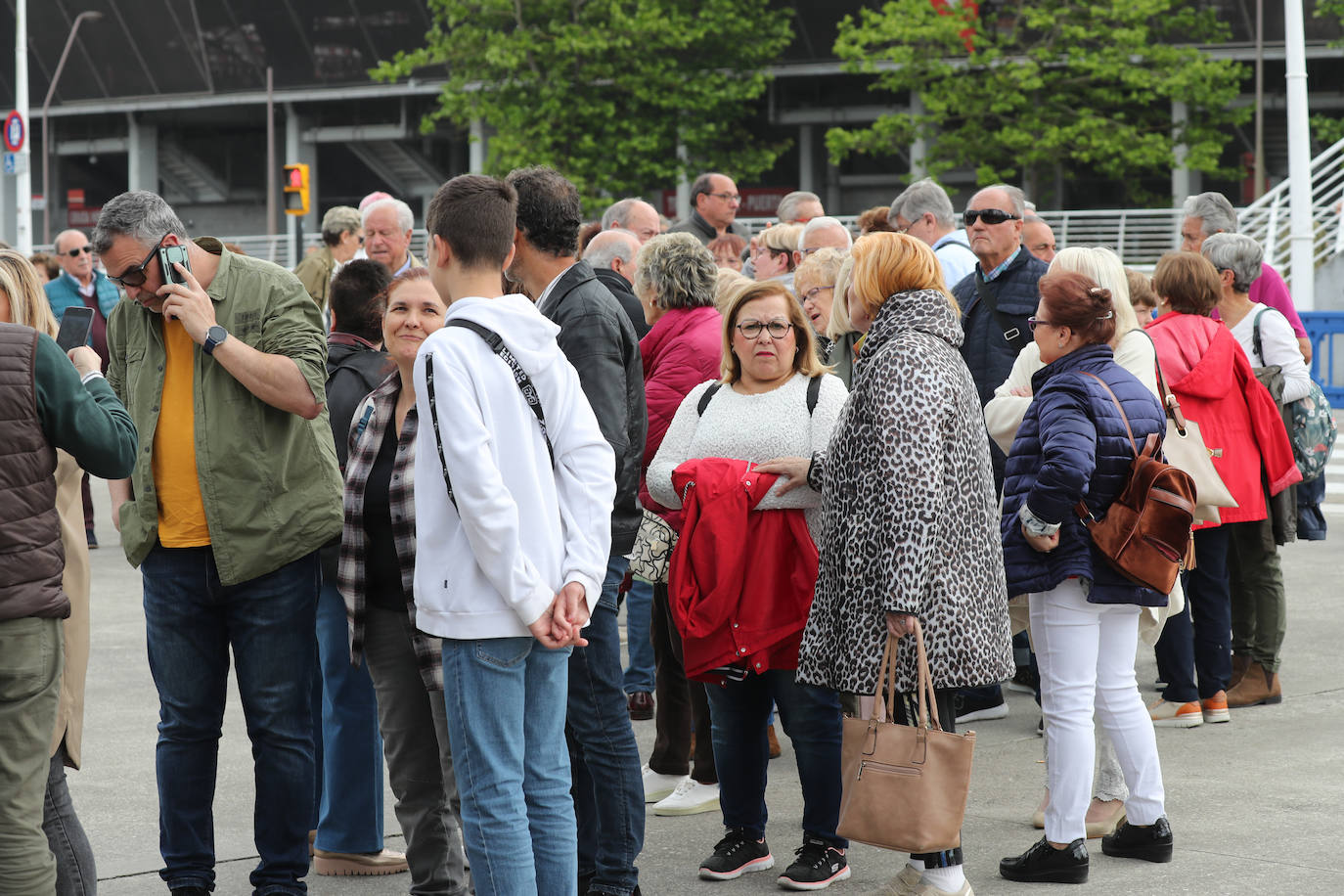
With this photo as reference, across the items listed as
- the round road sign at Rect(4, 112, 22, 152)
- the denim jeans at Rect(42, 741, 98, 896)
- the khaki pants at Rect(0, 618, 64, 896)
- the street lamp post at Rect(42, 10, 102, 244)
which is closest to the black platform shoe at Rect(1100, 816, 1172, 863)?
the denim jeans at Rect(42, 741, 98, 896)

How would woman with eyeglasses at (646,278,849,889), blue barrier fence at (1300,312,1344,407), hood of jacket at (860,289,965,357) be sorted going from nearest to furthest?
hood of jacket at (860,289,965,357)
woman with eyeglasses at (646,278,849,889)
blue barrier fence at (1300,312,1344,407)

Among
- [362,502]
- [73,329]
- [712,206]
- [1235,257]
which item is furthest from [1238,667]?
[73,329]

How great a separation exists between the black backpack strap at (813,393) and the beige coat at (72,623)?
7.21 feet

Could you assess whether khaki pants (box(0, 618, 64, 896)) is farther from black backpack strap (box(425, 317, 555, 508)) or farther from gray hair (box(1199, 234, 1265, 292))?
gray hair (box(1199, 234, 1265, 292))

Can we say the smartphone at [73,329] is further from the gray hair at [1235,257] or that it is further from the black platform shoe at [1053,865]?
the gray hair at [1235,257]

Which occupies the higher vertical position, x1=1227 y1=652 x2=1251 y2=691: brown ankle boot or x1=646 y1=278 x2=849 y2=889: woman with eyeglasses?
x1=646 y1=278 x2=849 y2=889: woman with eyeglasses

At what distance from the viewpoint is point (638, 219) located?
8398 mm

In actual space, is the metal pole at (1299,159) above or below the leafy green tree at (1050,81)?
below

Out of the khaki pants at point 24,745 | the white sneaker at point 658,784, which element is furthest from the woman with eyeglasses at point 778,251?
the khaki pants at point 24,745

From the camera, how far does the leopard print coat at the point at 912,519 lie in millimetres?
4266

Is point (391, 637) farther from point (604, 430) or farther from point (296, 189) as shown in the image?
point (296, 189)

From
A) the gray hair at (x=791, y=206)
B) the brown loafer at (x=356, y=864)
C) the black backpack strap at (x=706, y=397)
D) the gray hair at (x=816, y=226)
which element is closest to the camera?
the brown loafer at (x=356, y=864)

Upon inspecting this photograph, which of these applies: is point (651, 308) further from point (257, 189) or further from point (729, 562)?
point (257, 189)

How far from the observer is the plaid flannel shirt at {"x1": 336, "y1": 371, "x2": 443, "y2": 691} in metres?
4.07
